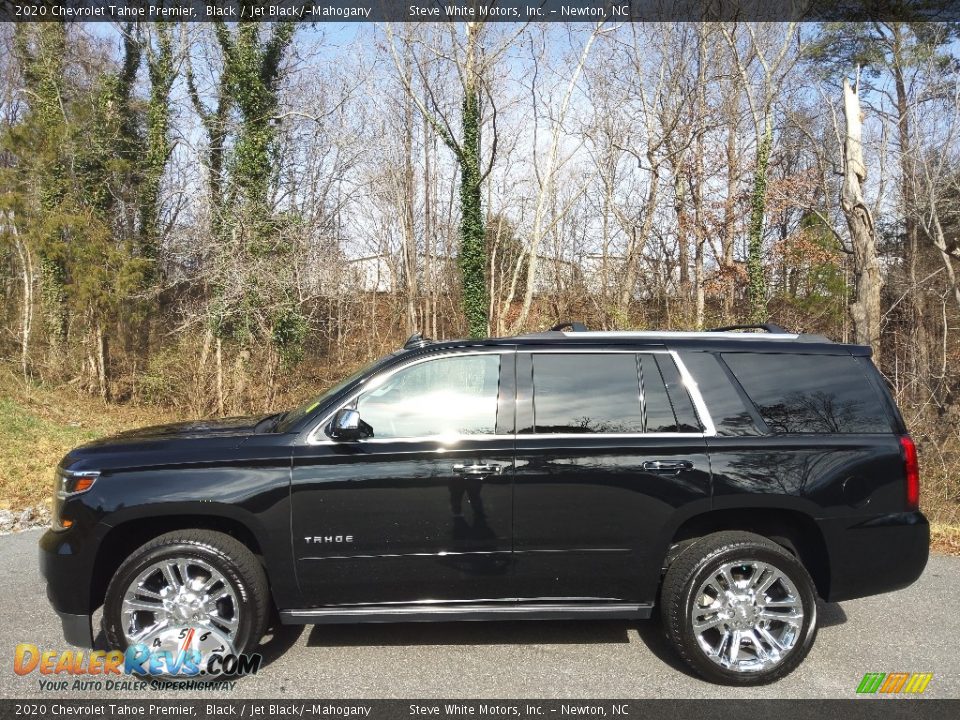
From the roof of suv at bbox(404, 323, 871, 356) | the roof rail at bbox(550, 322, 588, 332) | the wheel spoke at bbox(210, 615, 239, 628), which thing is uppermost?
the roof rail at bbox(550, 322, 588, 332)

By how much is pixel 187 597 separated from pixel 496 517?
174cm

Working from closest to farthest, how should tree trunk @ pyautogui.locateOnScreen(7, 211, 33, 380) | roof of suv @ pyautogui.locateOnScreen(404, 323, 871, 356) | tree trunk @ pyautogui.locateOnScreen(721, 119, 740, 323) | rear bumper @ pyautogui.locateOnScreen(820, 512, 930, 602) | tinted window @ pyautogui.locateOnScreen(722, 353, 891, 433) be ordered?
rear bumper @ pyautogui.locateOnScreen(820, 512, 930, 602), tinted window @ pyautogui.locateOnScreen(722, 353, 891, 433), roof of suv @ pyautogui.locateOnScreen(404, 323, 871, 356), tree trunk @ pyautogui.locateOnScreen(7, 211, 33, 380), tree trunk @ pyautogui.locateOnScreen(721, 119, 740, 323)

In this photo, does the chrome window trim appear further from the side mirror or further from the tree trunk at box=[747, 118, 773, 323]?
the tree trunk at box=[747, 118, 773, 323]

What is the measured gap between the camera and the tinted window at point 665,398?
3918mm

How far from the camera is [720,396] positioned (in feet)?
13.1

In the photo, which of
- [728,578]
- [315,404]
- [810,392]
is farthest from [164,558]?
[810,392]

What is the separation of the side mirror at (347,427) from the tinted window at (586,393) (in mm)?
993

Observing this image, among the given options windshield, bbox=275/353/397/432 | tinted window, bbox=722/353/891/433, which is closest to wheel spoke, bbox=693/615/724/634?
tinted window, bbox=722/353/891/433

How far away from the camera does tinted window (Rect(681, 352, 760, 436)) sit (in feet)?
12.9

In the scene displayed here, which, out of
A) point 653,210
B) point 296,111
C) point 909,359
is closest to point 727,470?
point 296,111

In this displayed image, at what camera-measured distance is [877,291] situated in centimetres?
1394

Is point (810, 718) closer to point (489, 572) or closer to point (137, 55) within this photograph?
point (489, 572)

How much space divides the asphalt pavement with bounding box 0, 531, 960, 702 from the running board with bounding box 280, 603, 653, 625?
0.30 metres

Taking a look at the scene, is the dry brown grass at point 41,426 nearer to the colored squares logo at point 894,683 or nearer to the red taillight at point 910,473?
the colored squares logo at point 894,683
